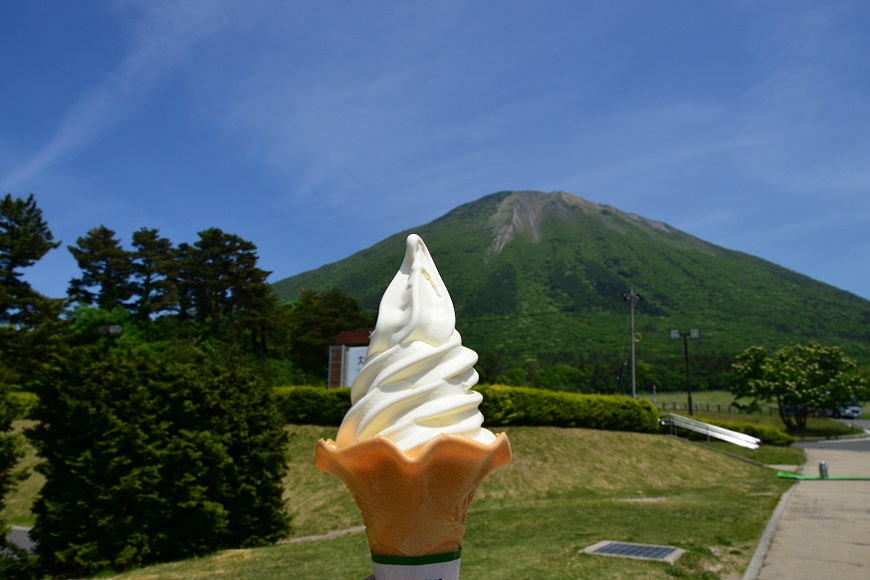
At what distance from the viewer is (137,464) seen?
358 inches

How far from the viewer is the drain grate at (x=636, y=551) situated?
8.12 meters

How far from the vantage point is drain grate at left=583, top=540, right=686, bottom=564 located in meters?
8.12

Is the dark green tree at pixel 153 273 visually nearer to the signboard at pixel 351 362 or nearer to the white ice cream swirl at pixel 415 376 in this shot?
the signboard at pixel 351 362

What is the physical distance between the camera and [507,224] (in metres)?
150

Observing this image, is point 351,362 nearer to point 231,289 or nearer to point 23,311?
point 23,311

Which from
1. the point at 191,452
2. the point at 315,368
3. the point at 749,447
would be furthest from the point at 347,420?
the point at 315,368

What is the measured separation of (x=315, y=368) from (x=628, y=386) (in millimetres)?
40500

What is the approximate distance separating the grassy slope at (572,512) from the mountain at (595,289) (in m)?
53.0

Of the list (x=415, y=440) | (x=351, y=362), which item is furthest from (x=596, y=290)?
(x=415, y=440)

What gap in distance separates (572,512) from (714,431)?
1835 cm

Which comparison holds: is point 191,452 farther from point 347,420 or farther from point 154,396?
point 347,420

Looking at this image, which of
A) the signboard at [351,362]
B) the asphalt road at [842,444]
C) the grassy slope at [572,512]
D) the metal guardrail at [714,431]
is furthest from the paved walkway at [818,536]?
the asphalt road at [842,444]

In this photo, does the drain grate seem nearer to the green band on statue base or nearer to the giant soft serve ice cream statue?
the giant soft serve ice cream statue

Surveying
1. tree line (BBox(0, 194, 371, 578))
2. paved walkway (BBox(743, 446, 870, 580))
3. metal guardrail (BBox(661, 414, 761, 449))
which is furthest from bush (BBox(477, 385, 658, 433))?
tree line (BBox(0, 194, 371, 578))
